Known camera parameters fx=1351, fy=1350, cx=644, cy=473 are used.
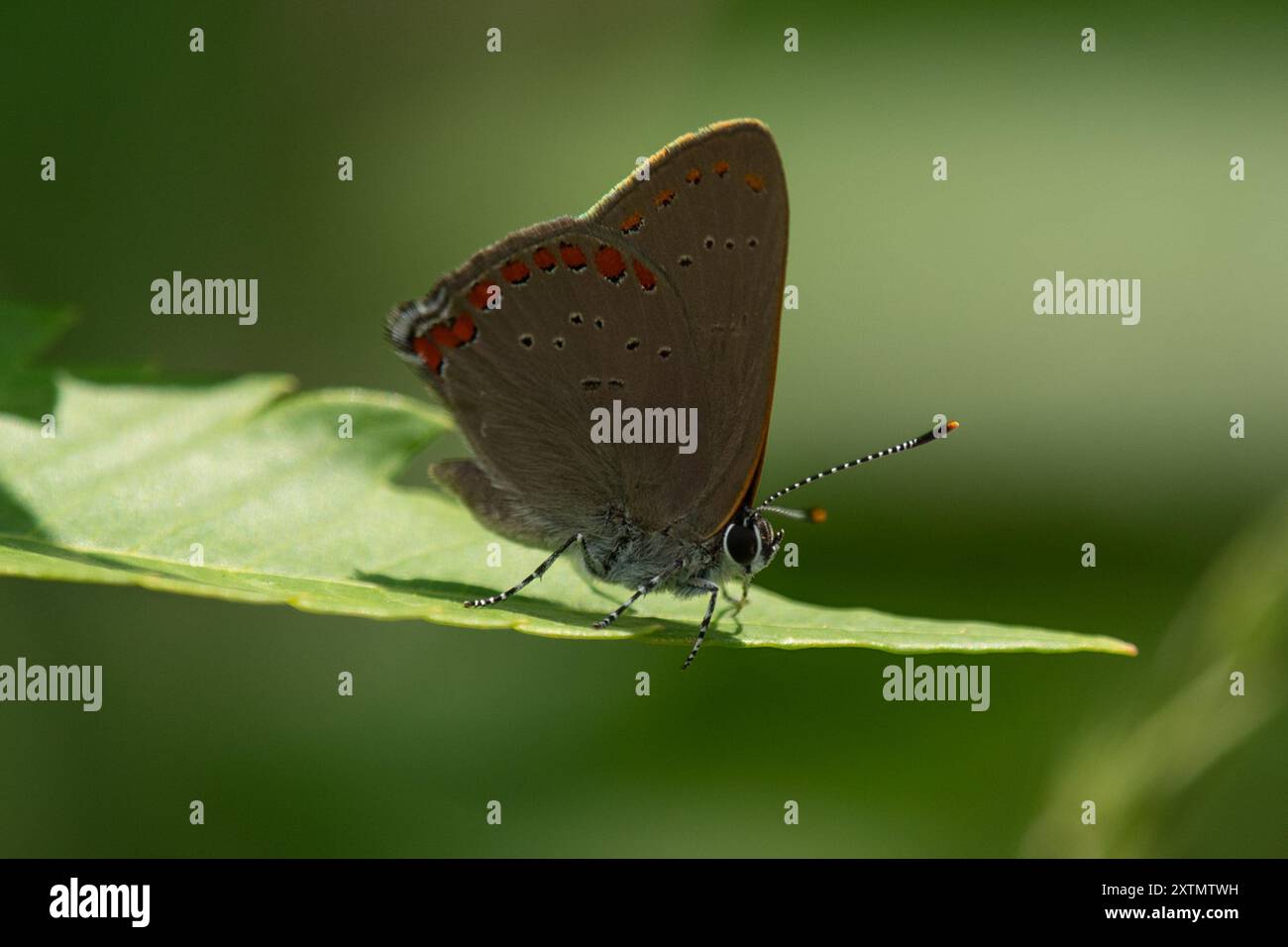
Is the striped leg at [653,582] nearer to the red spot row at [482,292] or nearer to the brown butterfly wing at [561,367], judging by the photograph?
the brown butterfly wing at [561,367]

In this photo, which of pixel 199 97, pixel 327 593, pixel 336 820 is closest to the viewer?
pixel 327 593

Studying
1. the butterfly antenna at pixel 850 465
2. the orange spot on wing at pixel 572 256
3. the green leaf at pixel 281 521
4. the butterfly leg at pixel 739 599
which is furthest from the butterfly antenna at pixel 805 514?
the orange spot on wing at pixel 572 256

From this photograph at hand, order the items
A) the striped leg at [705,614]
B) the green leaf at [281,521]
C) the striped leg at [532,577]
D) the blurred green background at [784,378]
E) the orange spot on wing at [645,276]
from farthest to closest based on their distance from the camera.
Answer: the blurred green background at [784,378], the orange spot on wing at [645,276], the striped leg at [705,614], the striped leg at [532,577], the green leaf at [281,521]

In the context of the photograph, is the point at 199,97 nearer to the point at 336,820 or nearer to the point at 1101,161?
the point at 336,820

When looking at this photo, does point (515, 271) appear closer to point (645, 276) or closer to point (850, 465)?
point (645, 276)

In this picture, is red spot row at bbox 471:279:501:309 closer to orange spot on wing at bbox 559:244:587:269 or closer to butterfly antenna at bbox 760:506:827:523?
orange spot on wing at bbox 559:244:587:269

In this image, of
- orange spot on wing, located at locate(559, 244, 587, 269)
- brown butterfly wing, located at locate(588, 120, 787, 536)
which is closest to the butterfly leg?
brown butterfly wing, located at locate(588, 120, 787, 536)
